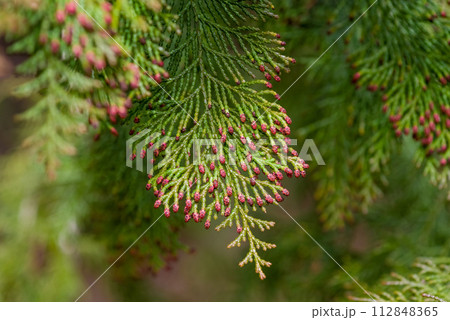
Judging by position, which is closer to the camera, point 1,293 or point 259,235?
point 1,293

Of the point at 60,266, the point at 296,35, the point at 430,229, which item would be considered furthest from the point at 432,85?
the point at 60,266

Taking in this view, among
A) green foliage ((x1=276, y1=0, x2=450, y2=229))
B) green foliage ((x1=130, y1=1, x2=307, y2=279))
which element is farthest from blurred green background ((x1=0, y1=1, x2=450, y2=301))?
green foliage ((x1=130, y1=1, x2=307, y2=279))

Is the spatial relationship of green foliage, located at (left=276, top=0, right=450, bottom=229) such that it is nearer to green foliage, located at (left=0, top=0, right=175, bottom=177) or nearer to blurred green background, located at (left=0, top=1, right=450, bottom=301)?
blurred green background, located at (left=0, top=1, right=450, bottom=301)

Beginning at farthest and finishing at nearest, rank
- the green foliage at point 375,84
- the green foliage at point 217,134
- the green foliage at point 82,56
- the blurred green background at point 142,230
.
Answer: the blurred green background at point 142,230 < the green foliage at point 375,84 < the green foliage at point 217,134 < the green foliage at point 82,56

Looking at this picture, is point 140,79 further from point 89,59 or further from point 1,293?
point 1,293

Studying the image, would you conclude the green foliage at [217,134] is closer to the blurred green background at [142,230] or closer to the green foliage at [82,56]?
the green foliage at [82,56]

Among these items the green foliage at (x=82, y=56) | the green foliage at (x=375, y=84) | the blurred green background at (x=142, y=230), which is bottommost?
the blurred green background at (x=142, y=230)

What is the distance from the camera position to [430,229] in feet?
5.77

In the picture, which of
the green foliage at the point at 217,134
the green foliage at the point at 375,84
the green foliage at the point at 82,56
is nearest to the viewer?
the green foliage at the point at 82,56

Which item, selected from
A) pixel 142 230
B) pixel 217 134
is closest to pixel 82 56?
pixel 217 134

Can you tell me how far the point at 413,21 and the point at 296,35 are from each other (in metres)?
0.35

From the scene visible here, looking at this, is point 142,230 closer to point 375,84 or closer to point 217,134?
point 217,134

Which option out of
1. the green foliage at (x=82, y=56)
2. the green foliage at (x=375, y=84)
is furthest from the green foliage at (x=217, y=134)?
the green foliage at (x=375, y=84)
